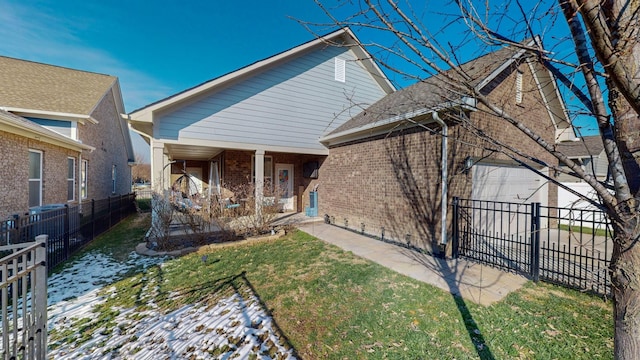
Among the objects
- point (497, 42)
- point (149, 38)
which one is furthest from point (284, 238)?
point (149, 38)

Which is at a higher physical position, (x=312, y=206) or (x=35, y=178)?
(x=35, y=178)

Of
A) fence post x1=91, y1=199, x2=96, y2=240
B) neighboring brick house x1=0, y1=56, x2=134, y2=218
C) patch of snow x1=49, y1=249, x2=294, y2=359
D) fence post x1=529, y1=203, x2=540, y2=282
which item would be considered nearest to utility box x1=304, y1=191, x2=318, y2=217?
patch of snow x1=49, y1=249, x2=294, y2=359

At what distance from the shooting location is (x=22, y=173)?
7766 millimetres

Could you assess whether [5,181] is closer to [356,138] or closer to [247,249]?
[247,249]

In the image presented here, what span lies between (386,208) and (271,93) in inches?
223

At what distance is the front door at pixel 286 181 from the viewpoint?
12.4 metres

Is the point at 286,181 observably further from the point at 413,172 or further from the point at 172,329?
the point at 172,329

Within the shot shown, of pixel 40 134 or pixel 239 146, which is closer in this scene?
pixel 40 134

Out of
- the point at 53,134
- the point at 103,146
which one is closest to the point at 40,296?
the point at 53,134

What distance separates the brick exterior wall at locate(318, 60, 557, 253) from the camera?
19.6 feet

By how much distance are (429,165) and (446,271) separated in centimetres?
260

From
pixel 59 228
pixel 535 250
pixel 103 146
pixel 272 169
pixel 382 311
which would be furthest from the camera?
pixel 103 146

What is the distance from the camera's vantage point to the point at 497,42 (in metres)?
1.56

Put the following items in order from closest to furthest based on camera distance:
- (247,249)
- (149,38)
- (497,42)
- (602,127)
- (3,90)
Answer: (602,127)
(497,42)
(247,249)
(3,90)
(149,38)
